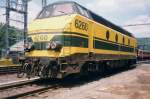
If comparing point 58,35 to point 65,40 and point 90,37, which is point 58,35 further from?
point 90,37

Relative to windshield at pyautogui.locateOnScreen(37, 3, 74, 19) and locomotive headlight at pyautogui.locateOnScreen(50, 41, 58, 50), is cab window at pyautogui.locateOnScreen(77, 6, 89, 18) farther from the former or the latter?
locomotive headlight at pyautogui.locateOnScreen(50, 41, 58, 50)

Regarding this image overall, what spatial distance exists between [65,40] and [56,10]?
7.31ft

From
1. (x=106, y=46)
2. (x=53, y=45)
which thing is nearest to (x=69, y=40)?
(x=53, y=45)

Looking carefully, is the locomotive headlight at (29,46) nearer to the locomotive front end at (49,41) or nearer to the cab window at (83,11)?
the locomotive front end at (49,41)

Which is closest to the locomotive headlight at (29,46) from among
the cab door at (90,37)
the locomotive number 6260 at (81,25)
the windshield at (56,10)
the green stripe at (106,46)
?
the windshield at (56,10)

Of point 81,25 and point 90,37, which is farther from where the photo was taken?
point 90,37

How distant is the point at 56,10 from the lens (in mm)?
12836

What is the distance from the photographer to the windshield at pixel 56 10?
41.1 feet

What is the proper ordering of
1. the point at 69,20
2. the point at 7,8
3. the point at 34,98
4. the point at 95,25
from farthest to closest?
the point at 7,8 → the point at 95,25 → the point at 69,20 → the point at 34,98

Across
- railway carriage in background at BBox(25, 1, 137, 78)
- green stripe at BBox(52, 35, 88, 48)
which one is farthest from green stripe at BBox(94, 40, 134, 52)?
green stripe at BBox(52, 35, 88, 48)

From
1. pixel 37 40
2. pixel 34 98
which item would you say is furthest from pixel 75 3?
pixel 34 98

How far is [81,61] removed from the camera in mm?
12336

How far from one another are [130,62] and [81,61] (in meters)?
13.5

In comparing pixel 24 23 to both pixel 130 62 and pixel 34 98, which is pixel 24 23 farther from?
pixel 34 98
